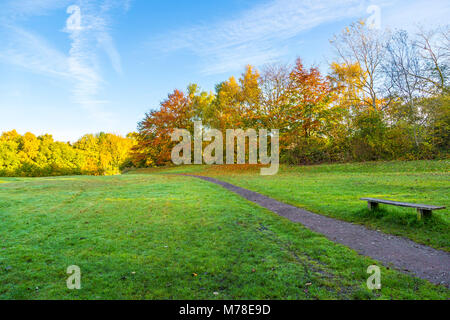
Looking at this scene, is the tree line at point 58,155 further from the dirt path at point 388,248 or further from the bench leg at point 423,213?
the bench leg at point 423,213

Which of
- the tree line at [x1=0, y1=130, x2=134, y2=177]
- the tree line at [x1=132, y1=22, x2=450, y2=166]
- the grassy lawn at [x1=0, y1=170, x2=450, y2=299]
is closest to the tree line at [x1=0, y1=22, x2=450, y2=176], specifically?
the tree line at [x1=132, y1=22, x2=450, y2=166]

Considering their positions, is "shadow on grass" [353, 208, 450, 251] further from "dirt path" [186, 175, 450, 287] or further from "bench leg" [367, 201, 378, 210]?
"dirt path" [186, 175, 450, 287]

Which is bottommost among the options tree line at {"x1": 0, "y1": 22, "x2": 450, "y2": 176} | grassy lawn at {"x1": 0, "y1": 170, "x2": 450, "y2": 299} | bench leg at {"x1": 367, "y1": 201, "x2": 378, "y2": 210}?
grassy lawn at {"x1": 0, "y1": 170, "x2": 450, "y2": 299}

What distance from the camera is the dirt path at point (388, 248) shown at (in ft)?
13.6

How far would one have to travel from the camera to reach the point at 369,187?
12.3 m

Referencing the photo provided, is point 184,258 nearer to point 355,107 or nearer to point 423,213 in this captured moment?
point 423,213

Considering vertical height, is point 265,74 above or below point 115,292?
above

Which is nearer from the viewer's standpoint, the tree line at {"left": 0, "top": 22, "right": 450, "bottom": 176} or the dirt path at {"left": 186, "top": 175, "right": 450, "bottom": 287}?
the dirt path at {"left": 186, "top": 175, "right": 450, "bottom": 287}

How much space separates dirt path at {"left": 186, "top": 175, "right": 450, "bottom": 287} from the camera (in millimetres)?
4141

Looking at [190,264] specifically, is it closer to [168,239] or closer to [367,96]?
[168,239]

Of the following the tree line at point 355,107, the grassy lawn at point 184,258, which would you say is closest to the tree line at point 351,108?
the tree line at point 355,107

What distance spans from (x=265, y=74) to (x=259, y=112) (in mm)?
5266

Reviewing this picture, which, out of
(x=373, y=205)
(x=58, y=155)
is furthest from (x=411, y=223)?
(x=58, y=155)
